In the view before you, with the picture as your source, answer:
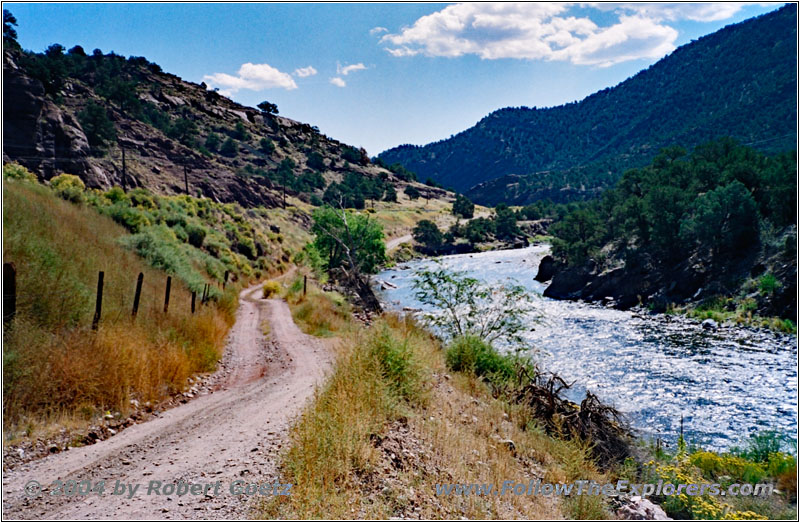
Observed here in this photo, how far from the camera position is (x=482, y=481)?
677 centimetres

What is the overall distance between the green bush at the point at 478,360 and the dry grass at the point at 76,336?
6923mm

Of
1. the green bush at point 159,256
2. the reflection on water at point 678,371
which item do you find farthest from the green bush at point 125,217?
the reflection on water at point 678,371

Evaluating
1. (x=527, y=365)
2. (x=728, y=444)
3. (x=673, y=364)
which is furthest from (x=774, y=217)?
(x=527, y=365)

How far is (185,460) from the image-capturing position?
6355mm

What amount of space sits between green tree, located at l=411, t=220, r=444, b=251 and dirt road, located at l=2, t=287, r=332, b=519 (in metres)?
79.5

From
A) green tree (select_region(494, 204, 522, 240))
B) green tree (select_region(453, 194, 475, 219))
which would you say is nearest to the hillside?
green tree (select_region(453, 194, 475, 219))

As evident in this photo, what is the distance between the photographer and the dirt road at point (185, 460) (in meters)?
5.00

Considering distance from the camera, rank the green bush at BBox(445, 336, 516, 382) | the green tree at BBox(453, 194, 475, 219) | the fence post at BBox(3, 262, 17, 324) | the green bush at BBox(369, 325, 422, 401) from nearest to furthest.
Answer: the fence post at BBox(3, 262, 17, 324), the green bush at BBox(369, 325, 422, 401), the green bush at BBox(445, 336, 516, 382), the green tree at BBox(453, 194, 475, 219)

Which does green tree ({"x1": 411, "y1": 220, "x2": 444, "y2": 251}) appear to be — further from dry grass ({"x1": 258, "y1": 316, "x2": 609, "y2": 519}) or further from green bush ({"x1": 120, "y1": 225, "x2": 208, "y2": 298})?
dry grass ({"x1": 258, "y1": 316, "x2": 609, "y2": 519})

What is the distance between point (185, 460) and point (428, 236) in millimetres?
85893

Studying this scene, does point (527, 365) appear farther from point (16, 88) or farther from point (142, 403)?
point (16, 88)

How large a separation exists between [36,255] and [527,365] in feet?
40.2

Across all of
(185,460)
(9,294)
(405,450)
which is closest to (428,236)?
(9,294)

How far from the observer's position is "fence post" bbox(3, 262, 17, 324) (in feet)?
25.6
